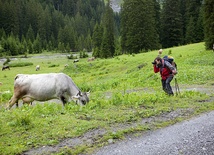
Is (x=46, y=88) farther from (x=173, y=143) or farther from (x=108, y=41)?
(x=108, y=41)

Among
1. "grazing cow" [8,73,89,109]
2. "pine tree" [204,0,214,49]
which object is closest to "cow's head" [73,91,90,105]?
"grazing cow" [8,73,89,109]

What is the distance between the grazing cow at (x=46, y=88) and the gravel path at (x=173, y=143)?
556cm

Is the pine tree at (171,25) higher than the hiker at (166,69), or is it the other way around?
the pine tree at (171,25)

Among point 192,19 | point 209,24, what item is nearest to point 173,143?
point 209,24

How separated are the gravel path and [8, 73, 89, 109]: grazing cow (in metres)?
5.56

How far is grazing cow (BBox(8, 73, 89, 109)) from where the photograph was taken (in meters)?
13.9

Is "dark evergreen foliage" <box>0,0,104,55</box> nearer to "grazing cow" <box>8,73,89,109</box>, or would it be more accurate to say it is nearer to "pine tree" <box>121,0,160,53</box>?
"pine tree" <box>121,0,160,53</box>

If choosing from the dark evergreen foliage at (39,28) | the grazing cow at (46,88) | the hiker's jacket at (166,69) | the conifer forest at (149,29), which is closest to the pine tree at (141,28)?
the conifer forest at (149,29)

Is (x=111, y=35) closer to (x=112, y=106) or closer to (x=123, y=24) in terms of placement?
(x=123, y=24)

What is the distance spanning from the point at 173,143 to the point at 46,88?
8.31 meters

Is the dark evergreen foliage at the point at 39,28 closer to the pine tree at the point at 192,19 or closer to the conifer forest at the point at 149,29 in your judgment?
the conifer forest at the point at 149,29

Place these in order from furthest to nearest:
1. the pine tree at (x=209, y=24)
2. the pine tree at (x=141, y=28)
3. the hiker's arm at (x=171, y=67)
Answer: the pine tree at (x=141, y=28) → the pine tree at (x=209, y=24) → the hiker's arm at (x=171, y=67)

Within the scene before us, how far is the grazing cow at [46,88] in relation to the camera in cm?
1387

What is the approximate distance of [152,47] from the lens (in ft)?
181
